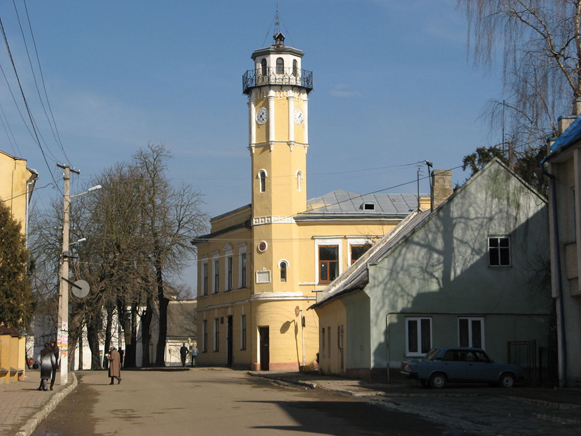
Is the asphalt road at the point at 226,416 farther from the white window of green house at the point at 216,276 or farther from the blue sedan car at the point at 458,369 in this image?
the white window of green house at the point at 216,276

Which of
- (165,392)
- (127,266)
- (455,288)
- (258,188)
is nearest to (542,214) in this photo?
(455,288)

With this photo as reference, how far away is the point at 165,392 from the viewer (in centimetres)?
2497

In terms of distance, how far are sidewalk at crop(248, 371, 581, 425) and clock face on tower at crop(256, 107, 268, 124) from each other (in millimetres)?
21357

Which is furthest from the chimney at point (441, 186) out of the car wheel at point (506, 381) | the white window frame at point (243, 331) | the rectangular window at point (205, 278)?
the rectangular window at point (205, 278)

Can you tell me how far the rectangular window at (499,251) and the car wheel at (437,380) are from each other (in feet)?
19.4

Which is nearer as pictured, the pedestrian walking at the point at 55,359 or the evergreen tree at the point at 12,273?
the pedestrian walking at the point at 55,359

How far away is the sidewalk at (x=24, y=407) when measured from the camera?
13.8 meters

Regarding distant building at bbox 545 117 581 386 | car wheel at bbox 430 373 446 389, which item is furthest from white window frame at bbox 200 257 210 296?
distant building at bbox 545 117 581 386

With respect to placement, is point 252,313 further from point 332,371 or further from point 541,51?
point 541,51

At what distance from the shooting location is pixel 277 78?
49188 mm

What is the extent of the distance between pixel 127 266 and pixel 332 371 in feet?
57.2

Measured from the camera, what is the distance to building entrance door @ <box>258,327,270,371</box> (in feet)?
156

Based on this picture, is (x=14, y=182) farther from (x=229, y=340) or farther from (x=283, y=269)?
(x=229, y=340)

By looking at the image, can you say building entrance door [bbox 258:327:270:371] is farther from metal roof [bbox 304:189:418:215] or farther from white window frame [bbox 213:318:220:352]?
metal roof [bbox 304:189:418:215]
